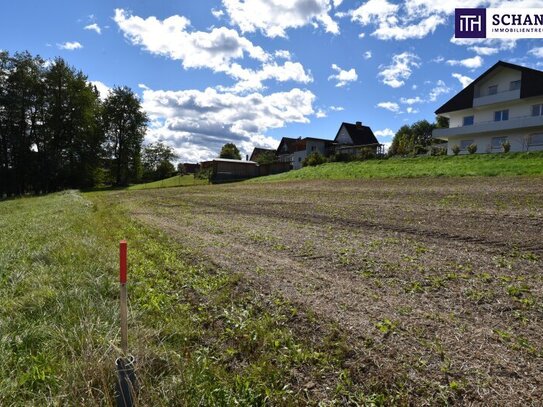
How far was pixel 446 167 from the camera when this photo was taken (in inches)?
868

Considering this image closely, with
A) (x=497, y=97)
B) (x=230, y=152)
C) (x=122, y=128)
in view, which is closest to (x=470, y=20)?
(x=497, y=97)

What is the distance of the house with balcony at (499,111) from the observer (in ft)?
101

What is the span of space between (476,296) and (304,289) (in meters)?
2.23

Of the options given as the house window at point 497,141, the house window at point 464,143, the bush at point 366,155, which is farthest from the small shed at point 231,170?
the house window at point 497,141

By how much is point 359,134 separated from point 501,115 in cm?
2749

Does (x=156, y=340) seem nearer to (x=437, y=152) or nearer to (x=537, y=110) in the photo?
(x=437, y=152)

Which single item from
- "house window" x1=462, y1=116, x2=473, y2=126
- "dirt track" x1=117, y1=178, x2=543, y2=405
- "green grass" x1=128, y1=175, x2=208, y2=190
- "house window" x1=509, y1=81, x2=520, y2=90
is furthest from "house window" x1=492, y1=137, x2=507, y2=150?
"green grass" x1=128, y1=175, x2=208, y2=190

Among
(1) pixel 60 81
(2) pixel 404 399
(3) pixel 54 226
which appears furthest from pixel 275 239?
(1) pixel 60 81

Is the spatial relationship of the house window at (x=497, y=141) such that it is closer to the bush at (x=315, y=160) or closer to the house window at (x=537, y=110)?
the house window at (x=537, y=110)

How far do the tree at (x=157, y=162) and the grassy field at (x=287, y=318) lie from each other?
6653cm

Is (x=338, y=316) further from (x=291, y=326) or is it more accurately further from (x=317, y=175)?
(x=317, y=175)

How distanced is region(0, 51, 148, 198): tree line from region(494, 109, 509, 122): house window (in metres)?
47.7

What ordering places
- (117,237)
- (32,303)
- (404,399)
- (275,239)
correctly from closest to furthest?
(404,399) → (32,303) → (275,239) → (117,237)

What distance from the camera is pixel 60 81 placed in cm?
4331
